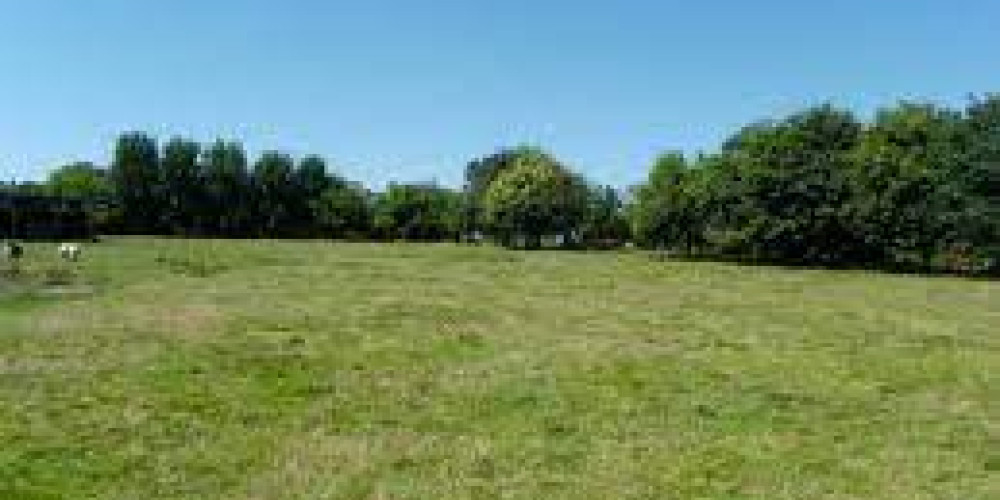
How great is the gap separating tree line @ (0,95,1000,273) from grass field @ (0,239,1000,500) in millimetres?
38741

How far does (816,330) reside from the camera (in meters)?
39.3

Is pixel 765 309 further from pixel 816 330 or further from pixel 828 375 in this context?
pixel 828 375

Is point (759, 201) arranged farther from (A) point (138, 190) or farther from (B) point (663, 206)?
(A) point (138, 190)

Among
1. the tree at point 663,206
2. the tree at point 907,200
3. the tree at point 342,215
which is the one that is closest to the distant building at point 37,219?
the tree at point 663,206

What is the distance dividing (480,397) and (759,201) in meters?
69.2

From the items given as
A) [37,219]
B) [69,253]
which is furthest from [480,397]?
[37,219]

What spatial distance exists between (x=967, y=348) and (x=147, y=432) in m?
22.6

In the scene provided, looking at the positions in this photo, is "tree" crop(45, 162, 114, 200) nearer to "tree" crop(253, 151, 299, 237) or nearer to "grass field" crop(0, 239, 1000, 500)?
"tree" crop(253, 151, 299, 237)

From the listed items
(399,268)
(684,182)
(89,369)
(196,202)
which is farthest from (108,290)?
(196,202)

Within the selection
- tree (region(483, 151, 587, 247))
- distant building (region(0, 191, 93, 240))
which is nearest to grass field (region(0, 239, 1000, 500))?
distant building (region(0, 191, 93, 240))

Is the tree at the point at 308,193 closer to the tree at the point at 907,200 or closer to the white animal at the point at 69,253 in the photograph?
the tree at the point at 907,200

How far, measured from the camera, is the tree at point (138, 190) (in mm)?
145125

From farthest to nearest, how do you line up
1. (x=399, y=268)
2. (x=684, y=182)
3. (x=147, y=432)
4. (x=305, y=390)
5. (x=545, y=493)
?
(x=684, y=182), (x=399, y=268), (x=305, y=390), (x=147, y=432), (x=545, y=493)

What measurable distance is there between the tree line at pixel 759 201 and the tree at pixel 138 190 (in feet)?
0.49
